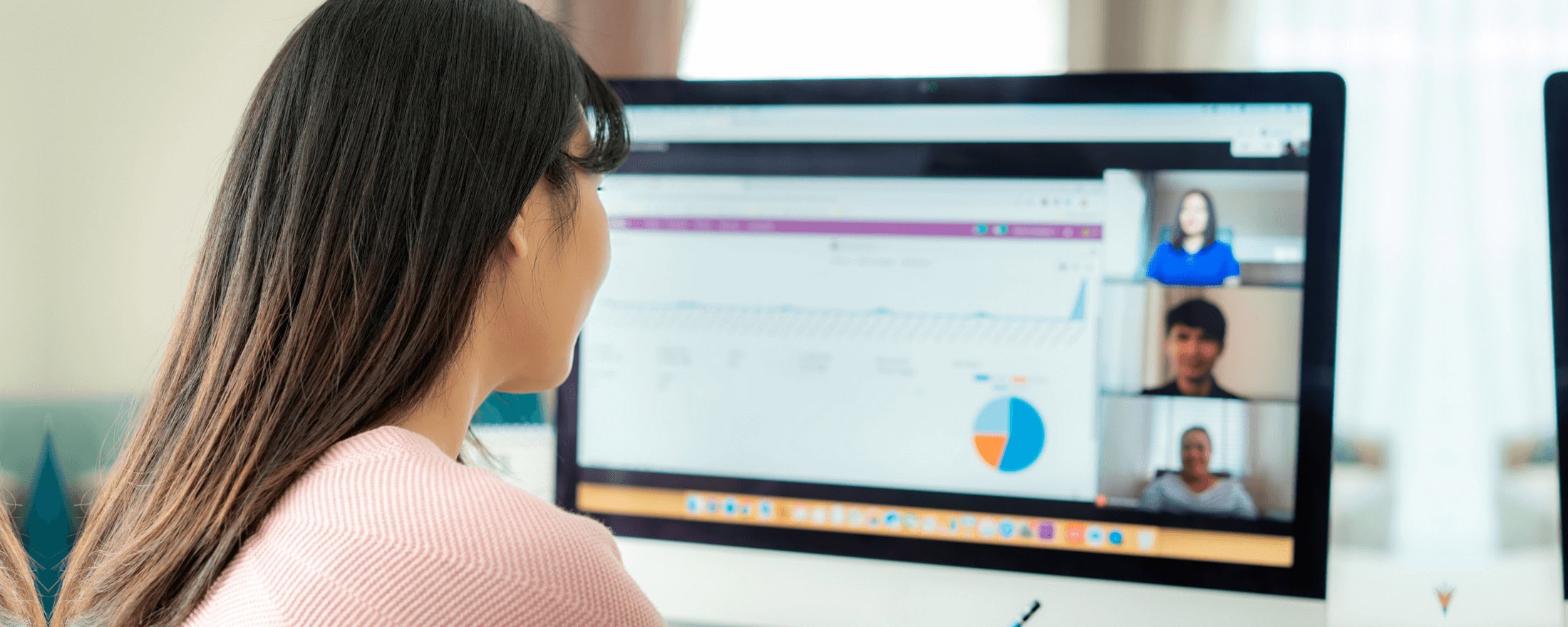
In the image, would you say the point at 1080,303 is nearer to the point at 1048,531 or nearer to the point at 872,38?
the point at 1048,531

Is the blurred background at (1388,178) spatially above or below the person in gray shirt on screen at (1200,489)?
above

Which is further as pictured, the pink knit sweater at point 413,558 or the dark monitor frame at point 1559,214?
the dark monitor frame at point 1559,214

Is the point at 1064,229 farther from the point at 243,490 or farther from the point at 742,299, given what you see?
the point at 243,490

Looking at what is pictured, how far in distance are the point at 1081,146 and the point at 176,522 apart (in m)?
0.55

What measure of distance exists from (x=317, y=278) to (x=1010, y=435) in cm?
44

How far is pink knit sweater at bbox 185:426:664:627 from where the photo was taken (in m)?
0.37

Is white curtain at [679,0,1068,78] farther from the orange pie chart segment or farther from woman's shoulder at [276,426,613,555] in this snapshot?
woman's shoulder at [276,426,613,555]

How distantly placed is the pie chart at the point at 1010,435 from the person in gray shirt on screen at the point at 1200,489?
0.28 ft

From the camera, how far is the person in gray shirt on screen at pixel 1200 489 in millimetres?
619

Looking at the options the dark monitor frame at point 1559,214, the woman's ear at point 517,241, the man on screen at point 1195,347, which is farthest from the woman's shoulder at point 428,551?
the dark monitor frame at point 1559,214

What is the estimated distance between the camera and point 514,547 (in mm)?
383

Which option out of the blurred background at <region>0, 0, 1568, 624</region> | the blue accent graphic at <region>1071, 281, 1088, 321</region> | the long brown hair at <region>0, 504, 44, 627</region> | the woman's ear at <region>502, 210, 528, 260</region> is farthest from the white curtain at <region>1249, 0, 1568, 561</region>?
the long brown hair at <region>0, 504, 44, 627</region>

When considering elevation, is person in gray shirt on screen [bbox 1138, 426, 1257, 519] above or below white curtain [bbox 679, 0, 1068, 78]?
below

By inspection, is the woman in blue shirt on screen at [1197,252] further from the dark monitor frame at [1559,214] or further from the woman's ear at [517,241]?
the woman's ear at [517,241]
